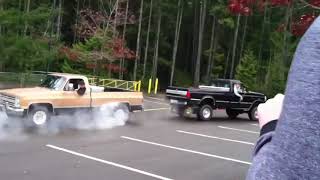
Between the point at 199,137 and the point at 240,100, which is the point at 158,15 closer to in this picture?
the point at 240,100

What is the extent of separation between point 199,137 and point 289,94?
14077 mm

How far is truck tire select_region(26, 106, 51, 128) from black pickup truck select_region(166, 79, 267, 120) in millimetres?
5740

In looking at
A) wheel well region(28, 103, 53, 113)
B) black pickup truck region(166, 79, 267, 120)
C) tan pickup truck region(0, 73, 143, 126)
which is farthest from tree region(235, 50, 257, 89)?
wheel well region(28, 103, 53, 113)

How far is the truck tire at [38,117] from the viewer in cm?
1513

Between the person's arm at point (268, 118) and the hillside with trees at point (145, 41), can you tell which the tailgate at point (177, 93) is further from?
the person's arm at point (268, 118)

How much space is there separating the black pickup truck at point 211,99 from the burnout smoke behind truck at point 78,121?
291 centimetres

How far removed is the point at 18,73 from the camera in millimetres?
28484

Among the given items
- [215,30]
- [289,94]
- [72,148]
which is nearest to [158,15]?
[215,30]

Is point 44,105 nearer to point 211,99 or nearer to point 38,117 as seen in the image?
point 38,117

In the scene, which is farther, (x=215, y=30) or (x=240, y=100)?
(x=215, y=30)

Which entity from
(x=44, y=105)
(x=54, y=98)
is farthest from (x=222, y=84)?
(x=44, y=105)

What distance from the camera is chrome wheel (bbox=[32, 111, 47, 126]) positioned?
15.2 m

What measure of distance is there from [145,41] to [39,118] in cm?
3162

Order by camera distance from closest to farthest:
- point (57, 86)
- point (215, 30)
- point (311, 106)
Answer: point (311, 106), point (57, 86), point (215, 30)
